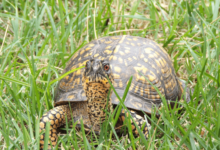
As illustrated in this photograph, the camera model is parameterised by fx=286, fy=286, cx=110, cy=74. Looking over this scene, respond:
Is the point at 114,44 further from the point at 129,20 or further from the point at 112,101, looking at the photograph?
the point at 129,20

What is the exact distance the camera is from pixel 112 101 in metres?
2.08

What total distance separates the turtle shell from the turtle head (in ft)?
0.89

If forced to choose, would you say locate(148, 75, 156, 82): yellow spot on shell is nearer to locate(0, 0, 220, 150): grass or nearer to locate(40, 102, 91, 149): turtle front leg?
locate(0, 0, 220, 150): grass

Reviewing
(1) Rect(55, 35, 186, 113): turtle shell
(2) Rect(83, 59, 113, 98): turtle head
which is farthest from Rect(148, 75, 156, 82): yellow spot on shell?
(2) Rect(83, 59, 113, 98): turtle head

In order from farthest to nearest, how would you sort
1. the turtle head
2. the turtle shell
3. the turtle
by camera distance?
the turtle shell < the turtle < the turtle head

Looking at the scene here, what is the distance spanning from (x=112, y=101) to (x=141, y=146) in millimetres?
404

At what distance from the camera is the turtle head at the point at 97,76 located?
1.75 m

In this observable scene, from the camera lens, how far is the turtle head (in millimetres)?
1750

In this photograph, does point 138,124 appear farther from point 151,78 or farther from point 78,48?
point 78,48

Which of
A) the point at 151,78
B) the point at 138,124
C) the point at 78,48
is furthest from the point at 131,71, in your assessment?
the point at 78,48

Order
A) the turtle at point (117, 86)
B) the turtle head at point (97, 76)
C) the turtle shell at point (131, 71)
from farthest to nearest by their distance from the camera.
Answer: the turtle shell at point (131, 71) → the turtle at point (117, 86) → the turtle head at point (97, 76)

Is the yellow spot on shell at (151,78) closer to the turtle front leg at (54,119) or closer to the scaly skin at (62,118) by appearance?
the scaly skin at (62,118)

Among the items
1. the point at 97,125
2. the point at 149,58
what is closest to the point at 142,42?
the point at 149,58

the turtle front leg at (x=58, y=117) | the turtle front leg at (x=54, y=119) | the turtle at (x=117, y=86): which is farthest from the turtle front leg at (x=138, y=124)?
the turtle front leg at (x=54, y=119)
